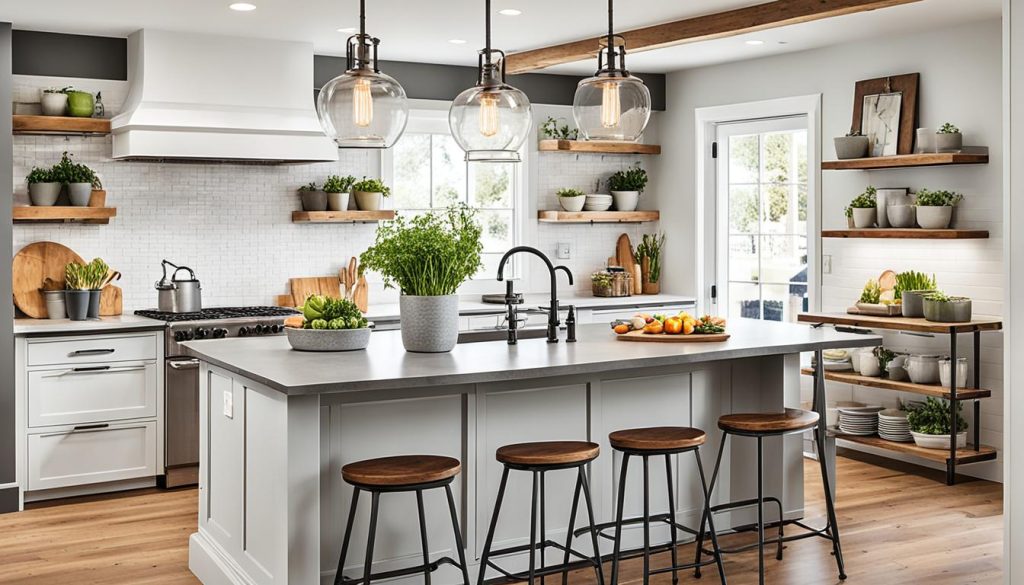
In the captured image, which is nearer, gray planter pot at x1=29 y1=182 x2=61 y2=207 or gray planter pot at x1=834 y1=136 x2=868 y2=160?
gray planter pot at x1=29 y1=182 x2=61 y2=207

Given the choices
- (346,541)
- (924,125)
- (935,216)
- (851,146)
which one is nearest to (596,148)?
(851,146)

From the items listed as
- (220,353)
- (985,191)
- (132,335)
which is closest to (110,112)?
(132,335)

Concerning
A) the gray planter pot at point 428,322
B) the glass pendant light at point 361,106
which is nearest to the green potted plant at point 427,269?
the gray planter pot at point 428,322

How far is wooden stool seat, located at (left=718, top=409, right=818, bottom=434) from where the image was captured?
173 inches

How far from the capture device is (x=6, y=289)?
5828 millimetres

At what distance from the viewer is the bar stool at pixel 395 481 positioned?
12.0 ft

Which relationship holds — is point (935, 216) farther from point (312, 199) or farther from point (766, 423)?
point (312, 199)

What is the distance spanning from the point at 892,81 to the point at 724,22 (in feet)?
4.57

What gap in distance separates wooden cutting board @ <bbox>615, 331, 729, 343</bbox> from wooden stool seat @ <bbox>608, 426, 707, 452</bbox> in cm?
60

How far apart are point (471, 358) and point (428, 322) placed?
0.28 metres

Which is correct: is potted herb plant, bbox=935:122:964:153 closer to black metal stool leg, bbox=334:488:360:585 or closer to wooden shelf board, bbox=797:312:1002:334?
wooden shelf board, bbox=797:312:1002:334

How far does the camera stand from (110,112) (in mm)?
6562

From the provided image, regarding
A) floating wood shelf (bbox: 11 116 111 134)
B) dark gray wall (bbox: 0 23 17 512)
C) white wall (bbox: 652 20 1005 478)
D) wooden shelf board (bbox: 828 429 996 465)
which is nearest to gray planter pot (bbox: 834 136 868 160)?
white wall (bbox: 652 20 1005 478)

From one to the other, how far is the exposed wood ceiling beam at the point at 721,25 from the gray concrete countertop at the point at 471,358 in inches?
59.9
